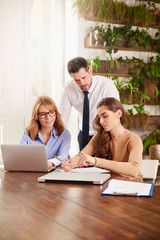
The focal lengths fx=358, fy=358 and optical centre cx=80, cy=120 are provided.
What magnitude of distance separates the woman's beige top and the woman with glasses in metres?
0.30

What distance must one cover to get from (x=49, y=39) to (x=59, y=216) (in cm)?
327

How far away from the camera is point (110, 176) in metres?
2.16

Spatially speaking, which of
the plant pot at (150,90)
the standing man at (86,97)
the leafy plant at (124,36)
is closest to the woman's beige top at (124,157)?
the standing man at (86,97)

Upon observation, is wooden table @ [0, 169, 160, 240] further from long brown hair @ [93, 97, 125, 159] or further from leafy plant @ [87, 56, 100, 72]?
leafy plant @ [87, 56, 100, 72]

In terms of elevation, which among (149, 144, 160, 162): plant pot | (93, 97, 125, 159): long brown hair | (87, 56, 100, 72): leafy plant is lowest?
(149, 144, 160, 162): plant pot

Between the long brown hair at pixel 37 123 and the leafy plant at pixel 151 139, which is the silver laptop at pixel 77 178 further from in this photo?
the leafy plant at pixel 151 139

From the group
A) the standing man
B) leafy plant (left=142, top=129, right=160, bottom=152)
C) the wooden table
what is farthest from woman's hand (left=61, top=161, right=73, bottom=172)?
leafy plant (left=142, top=129, right=160, bottom=152)

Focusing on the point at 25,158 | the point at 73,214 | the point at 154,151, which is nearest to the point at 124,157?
the point at 25,158

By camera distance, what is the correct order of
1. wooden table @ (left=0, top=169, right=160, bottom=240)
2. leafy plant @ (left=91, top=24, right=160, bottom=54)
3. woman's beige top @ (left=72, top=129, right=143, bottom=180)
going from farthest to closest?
leafy plant @ (left=91, top=24, right=160, bottom=54), woman's beige top @ (left=72, top=129, right=143, bottom=180), wooden table @ (left=0, top=169, right=160, bottom=240)

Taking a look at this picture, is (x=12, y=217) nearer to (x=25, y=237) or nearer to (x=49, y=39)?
(x=25, y=237)

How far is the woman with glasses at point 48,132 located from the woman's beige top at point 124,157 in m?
0.30

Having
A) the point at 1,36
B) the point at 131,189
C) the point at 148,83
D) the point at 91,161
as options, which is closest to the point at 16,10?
the point at 1,36

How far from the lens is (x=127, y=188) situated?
1.77 m

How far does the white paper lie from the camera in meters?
1.72
